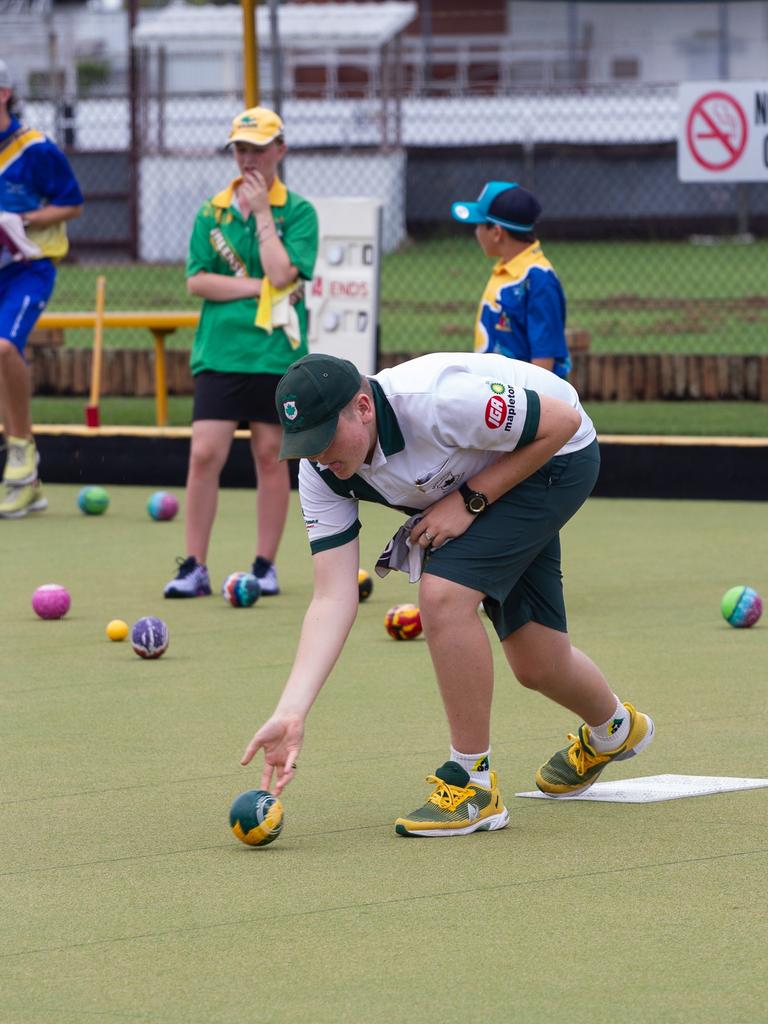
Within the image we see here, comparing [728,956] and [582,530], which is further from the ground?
[728,956]

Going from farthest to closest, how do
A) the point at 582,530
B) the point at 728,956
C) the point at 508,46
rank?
the point at 508,46, the point at 582,530, the point at 728,956

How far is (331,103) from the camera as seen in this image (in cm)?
3084

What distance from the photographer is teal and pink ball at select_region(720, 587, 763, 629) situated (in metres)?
7.07

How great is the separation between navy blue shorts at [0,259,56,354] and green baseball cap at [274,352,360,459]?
5899mm

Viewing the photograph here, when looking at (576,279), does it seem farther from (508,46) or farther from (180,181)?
(508,46)

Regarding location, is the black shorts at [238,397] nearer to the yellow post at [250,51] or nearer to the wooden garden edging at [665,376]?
the yellow post at [250,51]

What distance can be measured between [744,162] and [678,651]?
200 inches

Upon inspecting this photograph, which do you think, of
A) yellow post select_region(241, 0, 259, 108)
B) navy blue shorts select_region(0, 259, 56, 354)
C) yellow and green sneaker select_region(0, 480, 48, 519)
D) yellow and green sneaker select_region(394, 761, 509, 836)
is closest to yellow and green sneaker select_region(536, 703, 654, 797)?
yellow and green sneaker select_region(394, 761, 509, 836)

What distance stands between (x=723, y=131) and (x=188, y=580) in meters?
4.91

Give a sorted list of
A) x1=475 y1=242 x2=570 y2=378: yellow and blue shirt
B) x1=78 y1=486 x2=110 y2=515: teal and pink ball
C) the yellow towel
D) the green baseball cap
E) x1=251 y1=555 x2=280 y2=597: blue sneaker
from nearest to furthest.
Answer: the green baseball cap < x1=475 y1=242 x2=570 y2=378: yellow and blue shirt < the yellow towel < x1=251 y1=555 x2=280 y2=597: blue sneaker < x1=78 y1=486 x2=110 y2=515: teal and pink ball

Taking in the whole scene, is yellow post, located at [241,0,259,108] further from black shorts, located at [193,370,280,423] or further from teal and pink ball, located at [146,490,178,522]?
black shorts, located at [193,370,280,423]

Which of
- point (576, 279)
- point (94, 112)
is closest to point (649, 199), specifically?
point (576, 279)

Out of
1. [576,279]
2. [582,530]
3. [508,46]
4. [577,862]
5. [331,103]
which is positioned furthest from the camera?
[508,46]

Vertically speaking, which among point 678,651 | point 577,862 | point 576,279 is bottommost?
point 576,279
